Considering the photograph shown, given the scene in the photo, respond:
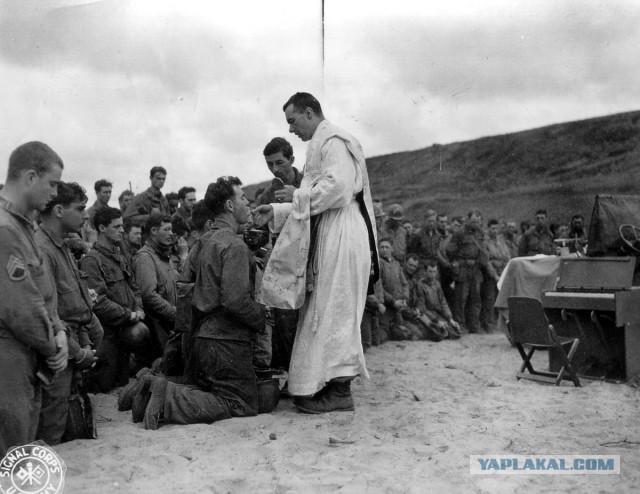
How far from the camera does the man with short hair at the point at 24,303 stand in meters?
2.75

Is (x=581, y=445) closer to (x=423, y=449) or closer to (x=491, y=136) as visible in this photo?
(x=423, y=449)

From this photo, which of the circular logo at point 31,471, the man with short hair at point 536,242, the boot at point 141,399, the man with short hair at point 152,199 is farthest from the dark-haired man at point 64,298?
the man with short hair at point 536,242

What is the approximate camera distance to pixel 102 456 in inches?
129

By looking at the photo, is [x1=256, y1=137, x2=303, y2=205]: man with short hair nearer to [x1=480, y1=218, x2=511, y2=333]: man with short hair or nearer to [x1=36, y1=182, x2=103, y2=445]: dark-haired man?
[x1=36, y1=182, x2=103, y2=445]: dark-haired man

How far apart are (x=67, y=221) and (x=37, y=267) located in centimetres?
94

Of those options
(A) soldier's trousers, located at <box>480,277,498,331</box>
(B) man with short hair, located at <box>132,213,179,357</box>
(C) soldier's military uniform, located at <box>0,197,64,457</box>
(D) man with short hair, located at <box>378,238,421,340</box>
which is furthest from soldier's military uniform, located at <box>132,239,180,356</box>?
(A) soldier's trousers, located at <box>480,277,498,331</box>

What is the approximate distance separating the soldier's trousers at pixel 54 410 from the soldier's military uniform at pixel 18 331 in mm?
583

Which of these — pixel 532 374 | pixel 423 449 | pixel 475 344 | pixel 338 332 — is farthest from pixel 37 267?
pixel 475 344

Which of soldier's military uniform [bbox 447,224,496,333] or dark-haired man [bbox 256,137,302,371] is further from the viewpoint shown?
soldier's military uniform [bbox 447,224,496,333]

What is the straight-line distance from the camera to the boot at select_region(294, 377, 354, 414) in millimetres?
4215

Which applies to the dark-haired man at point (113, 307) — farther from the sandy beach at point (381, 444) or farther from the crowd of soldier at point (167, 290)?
the sandy beach at point (381, 444)

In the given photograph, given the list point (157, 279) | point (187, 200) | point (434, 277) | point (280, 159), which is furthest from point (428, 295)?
point (157, 279)

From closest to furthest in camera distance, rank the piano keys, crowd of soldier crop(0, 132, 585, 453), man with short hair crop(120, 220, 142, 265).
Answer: crowd of soldier crop(0, 132, 585, 453) → the piano keys → man with short hair crop(120, 220, 142, 265)

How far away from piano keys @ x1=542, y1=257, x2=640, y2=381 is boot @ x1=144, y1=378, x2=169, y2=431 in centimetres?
378
